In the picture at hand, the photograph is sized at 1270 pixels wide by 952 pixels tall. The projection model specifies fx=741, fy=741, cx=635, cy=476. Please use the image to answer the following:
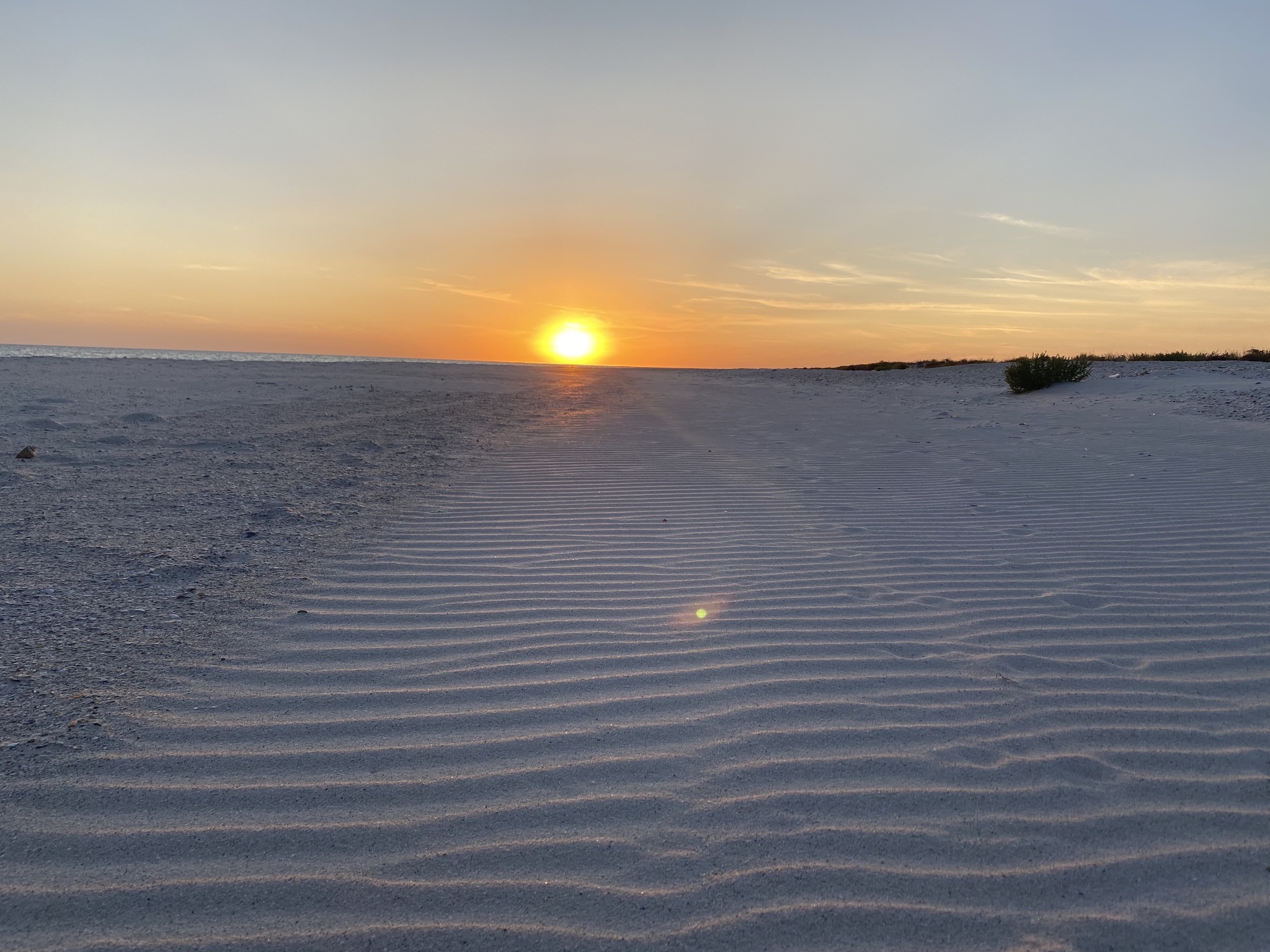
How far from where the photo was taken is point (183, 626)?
122 inches

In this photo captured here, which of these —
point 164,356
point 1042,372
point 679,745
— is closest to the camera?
point 679,745

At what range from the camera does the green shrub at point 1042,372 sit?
16.3 m

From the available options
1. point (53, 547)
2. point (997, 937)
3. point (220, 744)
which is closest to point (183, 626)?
point (220, 744)

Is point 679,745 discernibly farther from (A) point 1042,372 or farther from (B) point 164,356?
(B) point 164,356

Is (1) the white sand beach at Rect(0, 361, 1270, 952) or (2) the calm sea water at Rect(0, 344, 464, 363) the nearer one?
(1) the white sand beach at Rect(0, 361, 1270, 952)

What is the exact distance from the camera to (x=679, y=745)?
2330mm

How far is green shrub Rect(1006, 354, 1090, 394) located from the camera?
16.3m

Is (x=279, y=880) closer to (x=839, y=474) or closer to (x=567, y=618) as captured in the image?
(x=567, y=618)

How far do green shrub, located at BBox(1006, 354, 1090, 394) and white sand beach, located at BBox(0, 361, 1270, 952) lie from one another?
12.1 m

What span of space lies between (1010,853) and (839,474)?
5.41m

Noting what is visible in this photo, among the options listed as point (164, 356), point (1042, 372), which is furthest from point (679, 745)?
point (164, 356)

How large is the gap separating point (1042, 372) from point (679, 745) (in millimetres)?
16903

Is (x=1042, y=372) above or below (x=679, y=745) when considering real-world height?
above

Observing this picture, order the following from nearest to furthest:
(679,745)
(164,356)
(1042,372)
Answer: (679,745), (1042,372), (164,356)
